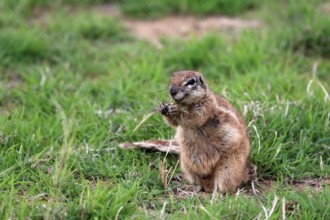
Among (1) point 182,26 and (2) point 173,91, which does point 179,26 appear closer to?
(1) point 182,26

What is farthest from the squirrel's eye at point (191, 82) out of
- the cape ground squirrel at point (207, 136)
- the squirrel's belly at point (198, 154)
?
the squirrel's belly at point (198, 154)

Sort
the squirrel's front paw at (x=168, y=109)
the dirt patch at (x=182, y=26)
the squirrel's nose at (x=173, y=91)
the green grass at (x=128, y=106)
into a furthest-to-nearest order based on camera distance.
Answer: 1. the dirt patch at (x=182, y=26)
2. the squirrel's front paw at (x=168, y=109)
3. the squirrel's nose at (x=173, y=91)
4. the green grass at (x=128, y=106)

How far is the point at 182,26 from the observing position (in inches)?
340

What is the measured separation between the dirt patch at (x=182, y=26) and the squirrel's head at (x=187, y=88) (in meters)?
3.05

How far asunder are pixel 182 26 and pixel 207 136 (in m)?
3.63

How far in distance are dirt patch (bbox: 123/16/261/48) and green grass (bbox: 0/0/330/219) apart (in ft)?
0.47

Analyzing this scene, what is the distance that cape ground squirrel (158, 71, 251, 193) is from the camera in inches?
202

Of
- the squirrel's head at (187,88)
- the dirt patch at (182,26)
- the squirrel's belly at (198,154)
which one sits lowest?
the dirt patch at (182,26)

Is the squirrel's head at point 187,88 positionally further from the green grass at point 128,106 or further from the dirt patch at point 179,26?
the dirt patch at point 179,26

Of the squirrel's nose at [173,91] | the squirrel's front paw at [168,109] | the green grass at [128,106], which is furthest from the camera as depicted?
the squirrel's front paw at [168,109]

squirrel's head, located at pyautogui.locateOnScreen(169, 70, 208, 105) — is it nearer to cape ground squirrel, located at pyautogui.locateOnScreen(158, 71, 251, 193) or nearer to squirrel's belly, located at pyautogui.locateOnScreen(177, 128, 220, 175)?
cape ground squirrel, located at pyautogui.locateOnScreen(158, 71, 251, 193)

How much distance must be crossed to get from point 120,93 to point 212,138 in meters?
1.77

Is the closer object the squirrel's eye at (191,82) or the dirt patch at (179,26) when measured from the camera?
the squirrel's eye at (191,82)

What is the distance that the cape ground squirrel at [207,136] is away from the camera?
5.12 meters
